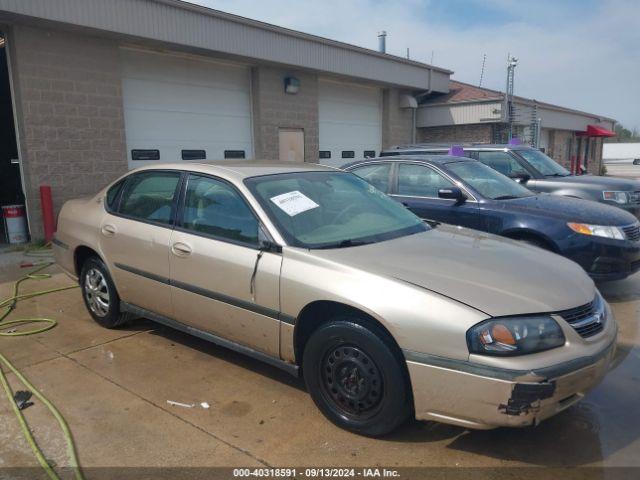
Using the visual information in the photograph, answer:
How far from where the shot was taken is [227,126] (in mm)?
11656

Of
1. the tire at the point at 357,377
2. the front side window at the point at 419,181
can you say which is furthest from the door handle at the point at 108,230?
the front side window at the point at 419,181

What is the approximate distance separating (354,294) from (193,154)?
8872 millimetres

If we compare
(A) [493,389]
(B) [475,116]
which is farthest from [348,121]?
(A) [493,389]

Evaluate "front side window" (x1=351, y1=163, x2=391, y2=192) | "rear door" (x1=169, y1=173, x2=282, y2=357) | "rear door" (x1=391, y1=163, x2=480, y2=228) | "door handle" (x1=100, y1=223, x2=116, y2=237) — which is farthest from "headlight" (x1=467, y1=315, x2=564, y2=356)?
"front side window" (x1=351, y1=163, x2=391, y2=192)

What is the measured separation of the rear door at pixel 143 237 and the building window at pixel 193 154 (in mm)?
6442

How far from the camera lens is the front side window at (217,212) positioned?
11.5ft

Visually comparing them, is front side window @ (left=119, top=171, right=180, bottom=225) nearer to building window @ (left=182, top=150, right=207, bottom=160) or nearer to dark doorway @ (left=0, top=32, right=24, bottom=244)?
building window @ (left=182, top=150, right=207, bottom=160)

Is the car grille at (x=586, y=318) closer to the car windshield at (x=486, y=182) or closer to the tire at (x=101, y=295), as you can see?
the car windshield at (x=486, y=182)

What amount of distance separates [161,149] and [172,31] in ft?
7.41

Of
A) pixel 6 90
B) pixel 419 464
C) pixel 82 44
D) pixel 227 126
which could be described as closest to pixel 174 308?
pixel 419 464

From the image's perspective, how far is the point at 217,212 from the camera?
372 cm

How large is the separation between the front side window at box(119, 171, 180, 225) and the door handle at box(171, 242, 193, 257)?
256 mm

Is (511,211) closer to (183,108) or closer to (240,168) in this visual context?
(240,168)

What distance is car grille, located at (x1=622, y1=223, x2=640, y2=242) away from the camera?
5.39 metres
